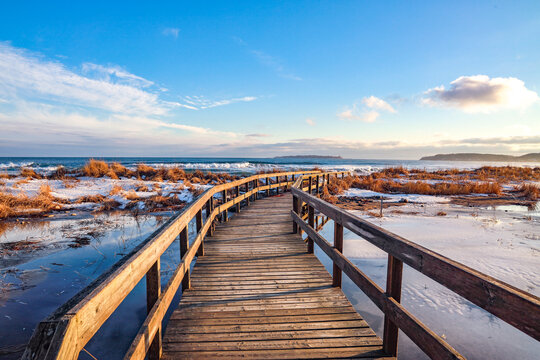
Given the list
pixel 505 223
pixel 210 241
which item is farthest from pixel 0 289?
pixel 505 223

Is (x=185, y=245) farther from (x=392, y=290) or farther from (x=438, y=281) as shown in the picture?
(x=438, y=281)

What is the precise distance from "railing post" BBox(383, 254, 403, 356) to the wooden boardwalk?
0.37 feet

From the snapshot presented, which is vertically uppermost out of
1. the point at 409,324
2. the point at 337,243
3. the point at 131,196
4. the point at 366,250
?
the point at 337,243

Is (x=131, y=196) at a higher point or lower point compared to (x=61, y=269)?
higher

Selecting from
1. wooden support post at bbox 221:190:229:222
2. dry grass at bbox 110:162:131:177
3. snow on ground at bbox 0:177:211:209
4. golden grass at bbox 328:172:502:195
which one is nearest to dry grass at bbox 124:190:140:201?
snow on ground at bbox 0:177:211:209

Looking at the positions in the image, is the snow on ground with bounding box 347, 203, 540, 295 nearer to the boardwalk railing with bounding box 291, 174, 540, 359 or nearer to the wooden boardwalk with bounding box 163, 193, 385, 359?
the wooden boardwalk with bounding box 163, 193, 385, 359

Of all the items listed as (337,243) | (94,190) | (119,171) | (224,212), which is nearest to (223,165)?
(119,171)

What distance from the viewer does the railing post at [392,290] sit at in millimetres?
2232

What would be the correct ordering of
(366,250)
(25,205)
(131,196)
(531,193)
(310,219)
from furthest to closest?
(531,193)
(131,196)
(25,205)
(366,250)
(310,219)

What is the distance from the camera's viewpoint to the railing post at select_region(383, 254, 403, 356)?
223 cm

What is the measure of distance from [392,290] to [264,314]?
152 cm

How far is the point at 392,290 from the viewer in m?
2.27

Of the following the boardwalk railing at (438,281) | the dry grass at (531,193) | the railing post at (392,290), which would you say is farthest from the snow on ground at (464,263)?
the dry grass at (531,193)

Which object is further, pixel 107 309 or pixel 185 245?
pixel 185 245
